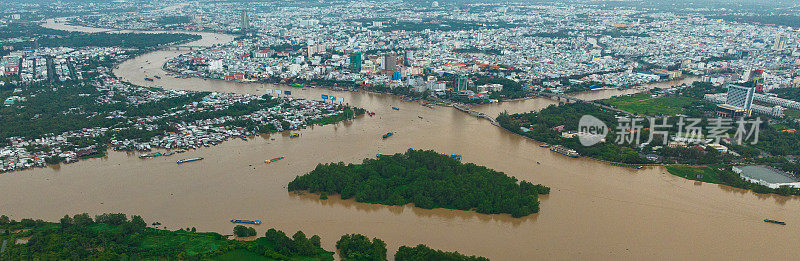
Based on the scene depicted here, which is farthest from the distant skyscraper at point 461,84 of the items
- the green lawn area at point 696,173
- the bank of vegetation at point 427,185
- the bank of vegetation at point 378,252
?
the bank of vegetation at point 378,252

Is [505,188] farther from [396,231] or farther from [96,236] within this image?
[96,236]

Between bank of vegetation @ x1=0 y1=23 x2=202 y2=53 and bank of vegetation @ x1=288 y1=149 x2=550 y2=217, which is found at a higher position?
bank of vegetation @ x1=0 y1=23 x2=202 y2=53

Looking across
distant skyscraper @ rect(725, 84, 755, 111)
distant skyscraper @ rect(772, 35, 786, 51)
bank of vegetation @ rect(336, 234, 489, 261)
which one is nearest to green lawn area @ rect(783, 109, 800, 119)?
distant skyscraper @ rect(725, 84, 755, 111)

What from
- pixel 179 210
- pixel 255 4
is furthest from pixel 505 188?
pixel 255 4

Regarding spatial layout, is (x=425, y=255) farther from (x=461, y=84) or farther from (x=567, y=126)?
(x=461, y=84)

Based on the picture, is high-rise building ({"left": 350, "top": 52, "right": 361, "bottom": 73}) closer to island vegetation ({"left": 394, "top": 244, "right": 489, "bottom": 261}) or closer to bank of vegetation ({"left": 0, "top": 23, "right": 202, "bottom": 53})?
bank of vegetation ({"left": 0, "top": 23, "right": 202, "bottom": 53})

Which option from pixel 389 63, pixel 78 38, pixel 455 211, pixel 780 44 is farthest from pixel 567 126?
pixel 78 38
